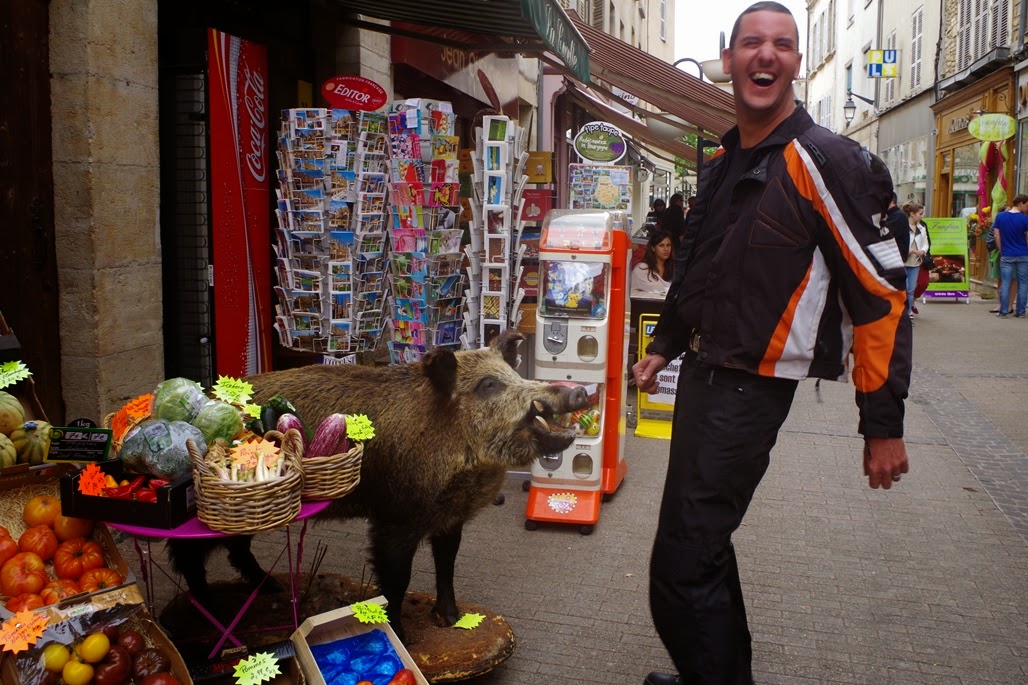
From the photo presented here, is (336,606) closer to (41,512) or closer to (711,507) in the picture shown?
(41,512)

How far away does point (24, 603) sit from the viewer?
9.09 feet

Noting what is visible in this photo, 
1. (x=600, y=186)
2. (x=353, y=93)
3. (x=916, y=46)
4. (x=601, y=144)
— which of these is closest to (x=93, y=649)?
(x=353, y=93)

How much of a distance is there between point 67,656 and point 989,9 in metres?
24.8

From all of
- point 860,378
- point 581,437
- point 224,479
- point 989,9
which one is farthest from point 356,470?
point 989,9

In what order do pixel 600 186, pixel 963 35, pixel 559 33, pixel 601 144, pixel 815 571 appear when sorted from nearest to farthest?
1. pixel 815 571
2. pixel 559 33
3. pixel 600 186
4. pixel 601 144
5. pixel 963 35

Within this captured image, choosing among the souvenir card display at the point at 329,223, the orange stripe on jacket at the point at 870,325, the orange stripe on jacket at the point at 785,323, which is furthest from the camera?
the souvenir card display at the point at 329,223

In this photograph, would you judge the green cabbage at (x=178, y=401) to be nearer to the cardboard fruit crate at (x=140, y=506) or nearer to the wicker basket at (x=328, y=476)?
the cardboard fruit crate at (x=140, y=506)

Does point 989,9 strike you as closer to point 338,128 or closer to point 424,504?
point 338,128

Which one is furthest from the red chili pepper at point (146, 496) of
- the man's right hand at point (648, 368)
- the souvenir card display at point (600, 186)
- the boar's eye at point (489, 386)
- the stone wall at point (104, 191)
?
the souvenir card display at point (600, 186)

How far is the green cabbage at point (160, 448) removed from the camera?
282 cm

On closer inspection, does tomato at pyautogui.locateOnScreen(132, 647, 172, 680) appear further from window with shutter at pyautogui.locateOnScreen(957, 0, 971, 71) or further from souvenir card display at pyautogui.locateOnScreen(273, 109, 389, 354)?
window with shutter at pyautogui.locateOnScreen(957, 0, 971, 71)

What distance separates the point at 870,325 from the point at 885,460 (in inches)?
15.3

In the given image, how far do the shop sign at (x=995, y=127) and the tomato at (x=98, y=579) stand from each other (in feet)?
67.8

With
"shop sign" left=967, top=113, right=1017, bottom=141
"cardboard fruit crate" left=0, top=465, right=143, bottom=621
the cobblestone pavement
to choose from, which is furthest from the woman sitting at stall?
"shop sign" left=967, top=113, right=1017, bottom=141
